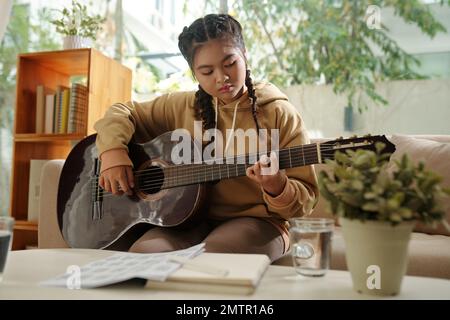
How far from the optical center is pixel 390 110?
218 centimetres

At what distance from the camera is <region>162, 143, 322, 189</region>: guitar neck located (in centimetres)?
104

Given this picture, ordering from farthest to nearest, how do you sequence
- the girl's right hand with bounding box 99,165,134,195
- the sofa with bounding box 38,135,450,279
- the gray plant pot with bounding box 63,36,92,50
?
1. the gray plant pot with bounding box 63,36,92,50
2. the sofa with bounding box 38,135,450,279
3. the girl's right hand with bounding box 99,165,134,195

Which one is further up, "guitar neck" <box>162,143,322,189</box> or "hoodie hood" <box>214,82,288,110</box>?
"hoodie hood" <box>214,82,288,110</box>

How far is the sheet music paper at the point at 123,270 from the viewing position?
0.66 metres

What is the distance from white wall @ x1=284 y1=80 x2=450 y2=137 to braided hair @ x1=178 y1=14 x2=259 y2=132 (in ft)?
3.39

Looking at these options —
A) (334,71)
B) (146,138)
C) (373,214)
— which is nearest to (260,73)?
(334,71)

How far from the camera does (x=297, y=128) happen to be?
125 centimetres

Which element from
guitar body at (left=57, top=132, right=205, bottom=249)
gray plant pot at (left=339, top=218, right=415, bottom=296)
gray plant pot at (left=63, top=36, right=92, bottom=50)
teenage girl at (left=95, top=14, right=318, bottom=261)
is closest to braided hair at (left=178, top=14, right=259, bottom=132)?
teenage girl at (left=95, top=14, right=318, bottom=261)

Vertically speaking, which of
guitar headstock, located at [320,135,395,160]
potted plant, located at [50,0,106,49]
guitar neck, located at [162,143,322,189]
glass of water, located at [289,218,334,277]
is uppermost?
potted plant, located at [50,0,106,49]

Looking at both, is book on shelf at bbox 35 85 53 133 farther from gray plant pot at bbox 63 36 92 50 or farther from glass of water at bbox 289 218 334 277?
glass of water at bbox 289 218 334 277

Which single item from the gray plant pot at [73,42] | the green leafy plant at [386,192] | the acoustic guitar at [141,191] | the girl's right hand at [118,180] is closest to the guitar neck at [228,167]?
the acoustic guitar at [141,191]

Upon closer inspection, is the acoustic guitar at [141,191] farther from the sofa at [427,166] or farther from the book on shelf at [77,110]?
the book on shelf at [77,110]

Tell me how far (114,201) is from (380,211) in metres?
0.91

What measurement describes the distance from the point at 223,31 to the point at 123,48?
1627 mm
